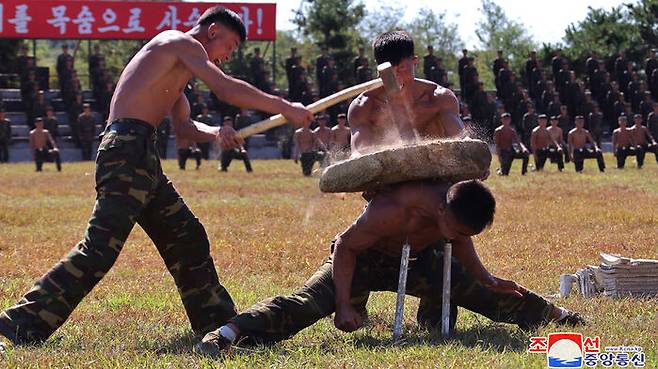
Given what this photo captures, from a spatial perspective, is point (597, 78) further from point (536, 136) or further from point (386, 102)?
point (386, 102)

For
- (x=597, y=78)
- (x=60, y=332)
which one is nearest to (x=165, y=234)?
(x=60, y=332)

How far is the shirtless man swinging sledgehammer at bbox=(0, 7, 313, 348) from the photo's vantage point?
5.73 meters

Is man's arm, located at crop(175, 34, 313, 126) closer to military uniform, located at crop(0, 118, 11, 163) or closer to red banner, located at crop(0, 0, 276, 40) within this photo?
military uniform, located at crop(0, 118, 11, 163)

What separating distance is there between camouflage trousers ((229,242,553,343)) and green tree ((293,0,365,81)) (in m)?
39.5

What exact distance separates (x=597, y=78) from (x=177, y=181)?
17.3 m

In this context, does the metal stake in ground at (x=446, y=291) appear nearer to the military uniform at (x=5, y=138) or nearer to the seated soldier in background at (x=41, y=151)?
the seated soldier in background at (x=41, y=151)

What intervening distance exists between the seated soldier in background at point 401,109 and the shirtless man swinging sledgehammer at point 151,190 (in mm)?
648

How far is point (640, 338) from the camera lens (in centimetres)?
Result: 565

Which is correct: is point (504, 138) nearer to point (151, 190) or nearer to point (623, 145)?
point (623, 145)

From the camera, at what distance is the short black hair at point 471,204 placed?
5457mm

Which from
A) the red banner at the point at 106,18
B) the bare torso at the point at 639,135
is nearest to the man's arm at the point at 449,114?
the bare torso at the point at 639,135

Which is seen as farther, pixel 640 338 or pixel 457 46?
pixel 457 46

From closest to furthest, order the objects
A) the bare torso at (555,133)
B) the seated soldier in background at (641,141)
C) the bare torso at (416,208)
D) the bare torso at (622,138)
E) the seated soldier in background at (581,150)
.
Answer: the bare torso at (416,208), the seated soldier in background at (581,150), the bare torso at (555,133), the seated soldier in background at (641,141), the bare torso at (622,138)

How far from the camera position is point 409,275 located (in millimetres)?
6043
